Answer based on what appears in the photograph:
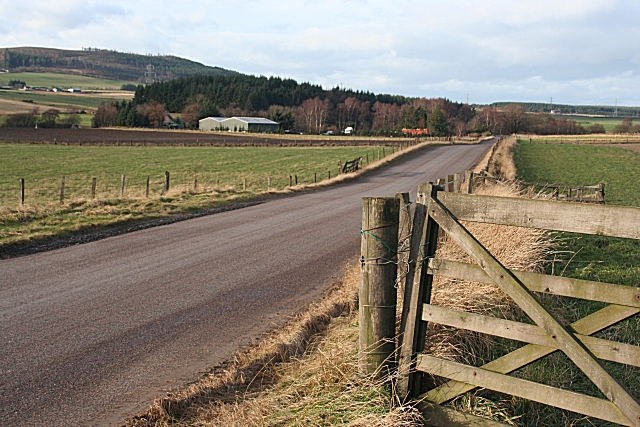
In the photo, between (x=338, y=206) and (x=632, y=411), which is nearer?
(x=632, y=411)

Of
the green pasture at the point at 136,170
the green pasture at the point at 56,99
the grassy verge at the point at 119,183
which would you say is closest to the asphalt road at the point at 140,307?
the grassy verge at the point at 119,183

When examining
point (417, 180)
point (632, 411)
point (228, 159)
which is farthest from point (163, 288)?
point (228, 159)

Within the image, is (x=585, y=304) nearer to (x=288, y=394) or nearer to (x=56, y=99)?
(x=288, y=394)

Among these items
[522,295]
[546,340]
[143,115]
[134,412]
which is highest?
[143,115]

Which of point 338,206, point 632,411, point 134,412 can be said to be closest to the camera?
point 632,411

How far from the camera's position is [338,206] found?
18078 millimetres

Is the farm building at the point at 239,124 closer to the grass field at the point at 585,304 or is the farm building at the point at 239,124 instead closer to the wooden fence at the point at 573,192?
the wooden fence at the point at 573,192

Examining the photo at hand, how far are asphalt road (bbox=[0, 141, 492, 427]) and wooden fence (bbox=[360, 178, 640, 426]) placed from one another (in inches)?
88.8

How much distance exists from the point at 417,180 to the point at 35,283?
24.7 m

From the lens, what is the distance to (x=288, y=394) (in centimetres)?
427

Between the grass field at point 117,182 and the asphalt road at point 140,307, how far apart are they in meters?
2.34

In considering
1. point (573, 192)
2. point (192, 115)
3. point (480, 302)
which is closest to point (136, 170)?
point (573, 192)

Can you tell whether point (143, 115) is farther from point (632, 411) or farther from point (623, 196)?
point (632, 411)

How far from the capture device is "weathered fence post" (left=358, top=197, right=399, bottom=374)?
13.5 ft
